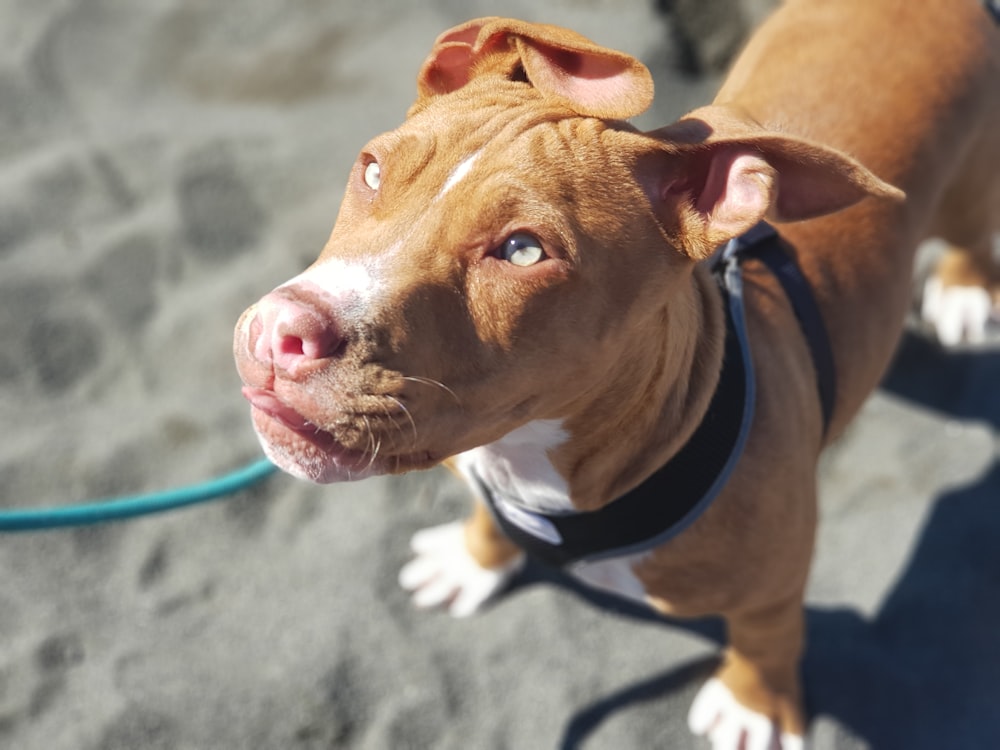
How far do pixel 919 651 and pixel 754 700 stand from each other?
2.19ft

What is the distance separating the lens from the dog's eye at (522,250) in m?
1.80

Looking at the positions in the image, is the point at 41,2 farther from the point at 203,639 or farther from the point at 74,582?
the point at 203,639

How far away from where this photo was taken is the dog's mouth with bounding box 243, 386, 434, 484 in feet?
5.90

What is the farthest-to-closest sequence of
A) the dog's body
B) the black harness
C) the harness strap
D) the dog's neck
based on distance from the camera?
1. the harness strap
2. the black harness
3. the dog's neck
4. the dog's body

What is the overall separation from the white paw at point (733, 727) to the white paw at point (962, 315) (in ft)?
6.10

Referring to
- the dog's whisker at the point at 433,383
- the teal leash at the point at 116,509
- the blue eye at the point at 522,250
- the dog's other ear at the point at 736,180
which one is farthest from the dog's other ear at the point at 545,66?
the teal leash at the point at 116,509

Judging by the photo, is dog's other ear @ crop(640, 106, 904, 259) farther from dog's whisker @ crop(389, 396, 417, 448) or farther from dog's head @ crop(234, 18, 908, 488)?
dog's whisker @ crop(389, 396, 417, 448)

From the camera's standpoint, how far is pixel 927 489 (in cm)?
366

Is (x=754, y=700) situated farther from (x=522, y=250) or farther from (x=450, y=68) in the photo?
(x=450, y=68)

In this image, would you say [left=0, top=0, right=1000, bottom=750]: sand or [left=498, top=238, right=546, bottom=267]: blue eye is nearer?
[left=498, top=238, right=546, bottom=267]: blue eye

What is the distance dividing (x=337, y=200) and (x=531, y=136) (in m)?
2.59

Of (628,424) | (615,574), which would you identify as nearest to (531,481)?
(628,424)

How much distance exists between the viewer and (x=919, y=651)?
327 cm

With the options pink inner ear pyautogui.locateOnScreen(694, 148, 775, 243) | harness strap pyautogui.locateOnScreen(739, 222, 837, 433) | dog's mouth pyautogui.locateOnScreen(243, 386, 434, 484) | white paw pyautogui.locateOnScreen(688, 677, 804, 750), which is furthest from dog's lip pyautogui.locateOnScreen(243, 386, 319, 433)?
white paw pyautogui.locateOnScreen(688, 677, 804, 750)
